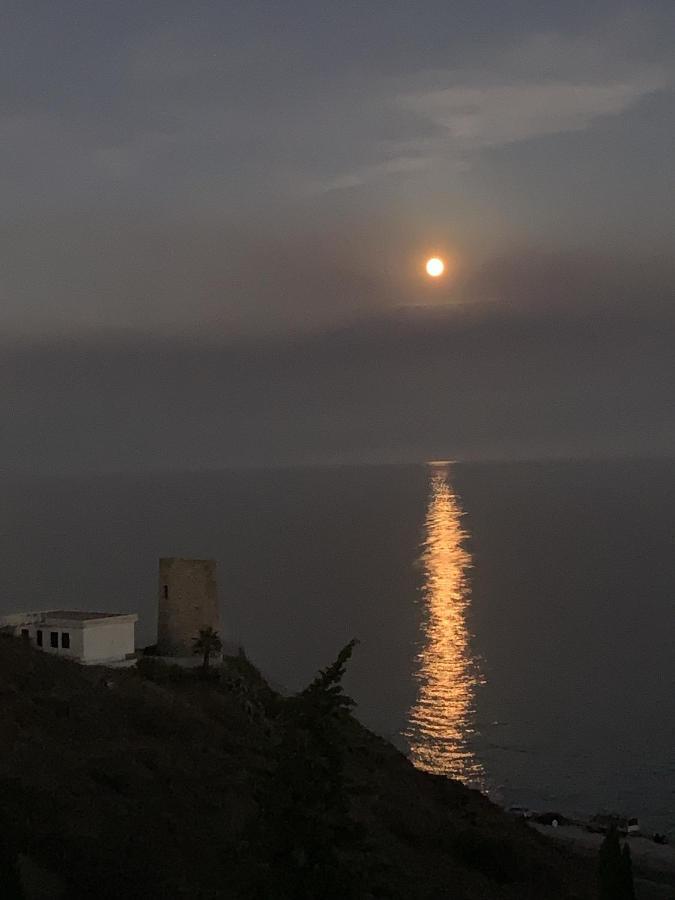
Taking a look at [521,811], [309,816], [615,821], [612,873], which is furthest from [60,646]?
[309,816]

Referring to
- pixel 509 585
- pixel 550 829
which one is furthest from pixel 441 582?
pixel 550 829

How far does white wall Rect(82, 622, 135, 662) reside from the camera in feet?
119

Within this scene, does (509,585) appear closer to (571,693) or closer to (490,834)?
(571,693)

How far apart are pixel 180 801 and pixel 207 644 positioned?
51.9 ft

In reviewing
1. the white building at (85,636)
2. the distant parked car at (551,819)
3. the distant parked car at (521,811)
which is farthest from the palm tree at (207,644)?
the distant parked car at (551,819)

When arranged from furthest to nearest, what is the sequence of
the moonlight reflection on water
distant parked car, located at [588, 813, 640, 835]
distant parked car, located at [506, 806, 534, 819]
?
1. the moonlight reflection on water
2. distant parked car, located at [506, 806, 534, 819]
3. distant parked car, located at [588, 813, 640, 835]

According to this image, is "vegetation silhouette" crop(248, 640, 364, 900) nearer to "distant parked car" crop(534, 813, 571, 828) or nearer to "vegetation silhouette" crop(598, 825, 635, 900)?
"vegetation silhouette" crop(598, 825, 635, 900)

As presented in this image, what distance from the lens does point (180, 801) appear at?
22297 millimetres

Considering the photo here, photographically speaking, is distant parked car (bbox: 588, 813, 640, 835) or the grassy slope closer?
the grassy slope

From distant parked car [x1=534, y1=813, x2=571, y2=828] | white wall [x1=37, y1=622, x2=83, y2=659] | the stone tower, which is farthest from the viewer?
distant parked car [x1=534, y1=813, x2=571, y2=828]

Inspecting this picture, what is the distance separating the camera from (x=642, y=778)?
178 ft

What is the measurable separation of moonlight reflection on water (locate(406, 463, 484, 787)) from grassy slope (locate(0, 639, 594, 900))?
68.1ft

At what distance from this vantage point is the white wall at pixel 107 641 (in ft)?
119

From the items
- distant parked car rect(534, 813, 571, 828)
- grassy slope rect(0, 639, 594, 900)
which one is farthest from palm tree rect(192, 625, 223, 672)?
distant parked car rect(534, 813, 571, 828)
